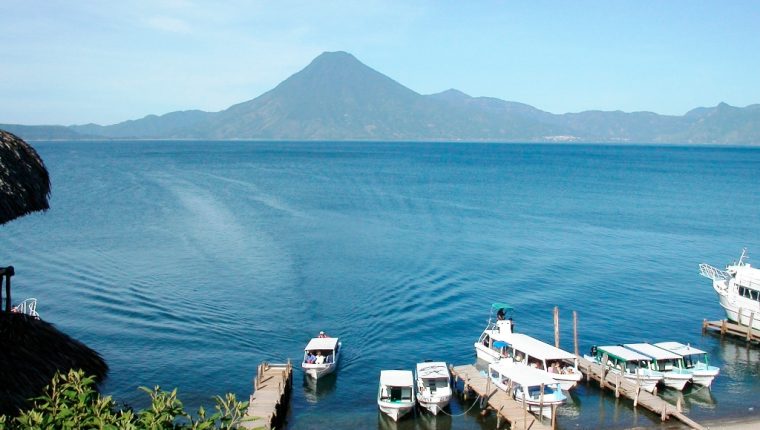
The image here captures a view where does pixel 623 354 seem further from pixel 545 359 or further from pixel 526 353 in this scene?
pixel 526 353

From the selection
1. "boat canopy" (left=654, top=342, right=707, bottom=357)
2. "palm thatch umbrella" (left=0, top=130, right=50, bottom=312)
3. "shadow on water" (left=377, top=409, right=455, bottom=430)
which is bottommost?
"shadow on water" (left=377, top=409, right=455, bottom=430)

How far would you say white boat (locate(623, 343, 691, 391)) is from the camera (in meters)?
33.3

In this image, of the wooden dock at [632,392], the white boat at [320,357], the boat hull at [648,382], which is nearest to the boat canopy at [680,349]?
the boat hull at [648,382]

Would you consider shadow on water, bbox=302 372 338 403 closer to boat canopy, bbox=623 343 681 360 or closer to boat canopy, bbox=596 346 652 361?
boat canopy, bbox=596 346 652 361

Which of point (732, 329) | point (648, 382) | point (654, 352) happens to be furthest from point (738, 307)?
point (648, 382)

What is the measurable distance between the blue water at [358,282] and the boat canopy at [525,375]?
2.18 meters

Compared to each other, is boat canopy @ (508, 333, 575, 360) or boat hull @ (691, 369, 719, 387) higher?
boat canopy @ (508, 333, 575, 360)

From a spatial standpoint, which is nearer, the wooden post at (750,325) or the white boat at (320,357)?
the white boat at (320,357)

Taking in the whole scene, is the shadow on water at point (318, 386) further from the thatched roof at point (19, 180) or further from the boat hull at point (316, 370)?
the thatched roof at point (19, 180)

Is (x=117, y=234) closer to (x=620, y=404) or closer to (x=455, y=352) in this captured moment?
(x=455, y=352)

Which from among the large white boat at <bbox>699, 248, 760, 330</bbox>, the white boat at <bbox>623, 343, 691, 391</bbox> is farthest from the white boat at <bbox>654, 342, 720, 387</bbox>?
the large white boat at <bbox>699, 248, 760, 330</bbox>

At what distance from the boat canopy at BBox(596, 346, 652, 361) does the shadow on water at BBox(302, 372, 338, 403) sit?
1411 cm

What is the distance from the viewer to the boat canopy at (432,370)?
3136 cm

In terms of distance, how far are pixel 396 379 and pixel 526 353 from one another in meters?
7.09
